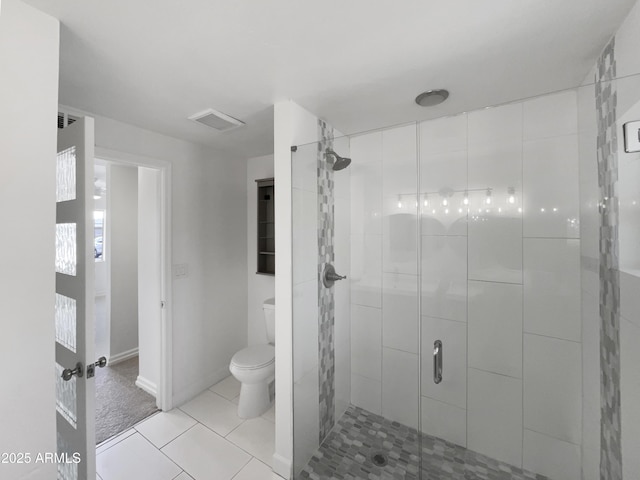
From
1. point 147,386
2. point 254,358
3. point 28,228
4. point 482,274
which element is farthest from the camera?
point 147,386

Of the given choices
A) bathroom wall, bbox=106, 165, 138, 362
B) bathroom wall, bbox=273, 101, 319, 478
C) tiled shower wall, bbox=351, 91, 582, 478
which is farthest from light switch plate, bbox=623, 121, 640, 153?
bathroom wall, bbox=106, 165, 138, 362

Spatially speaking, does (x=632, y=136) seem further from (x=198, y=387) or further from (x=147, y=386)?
(x=147, y=386)

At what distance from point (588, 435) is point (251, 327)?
2745 mm

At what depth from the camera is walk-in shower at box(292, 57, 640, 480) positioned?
138 cm

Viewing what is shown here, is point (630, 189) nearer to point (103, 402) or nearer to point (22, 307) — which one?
point (22, 307)

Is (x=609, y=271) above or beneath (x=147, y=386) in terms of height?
above

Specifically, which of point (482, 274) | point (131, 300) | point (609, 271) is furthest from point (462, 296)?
point (131, 300)

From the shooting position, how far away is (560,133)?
1.45 meters

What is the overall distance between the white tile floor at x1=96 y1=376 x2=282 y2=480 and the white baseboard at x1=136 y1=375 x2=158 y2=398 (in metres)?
0.31

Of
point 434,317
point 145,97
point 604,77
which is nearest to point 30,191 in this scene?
point 145,97

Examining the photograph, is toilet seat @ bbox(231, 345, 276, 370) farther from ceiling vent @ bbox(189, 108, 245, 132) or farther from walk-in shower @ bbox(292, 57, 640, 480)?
ceiling vent @ bbox(189, 108, 245, 132)

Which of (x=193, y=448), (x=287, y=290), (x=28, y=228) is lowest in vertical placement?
(x=193, y=448)

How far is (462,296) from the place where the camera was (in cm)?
173

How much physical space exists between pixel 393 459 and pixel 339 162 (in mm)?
2048
